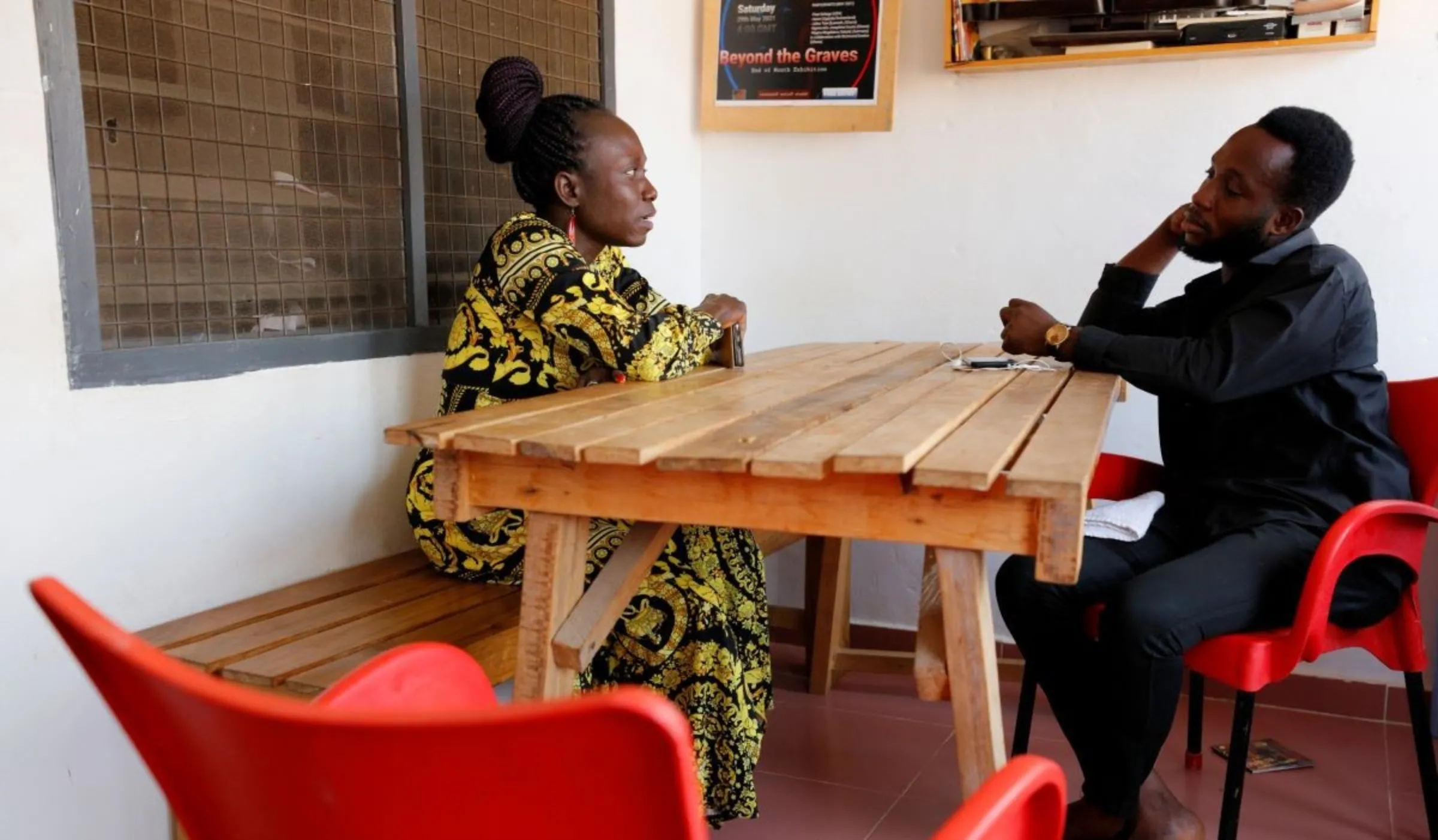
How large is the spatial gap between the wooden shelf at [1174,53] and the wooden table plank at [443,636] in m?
1.99

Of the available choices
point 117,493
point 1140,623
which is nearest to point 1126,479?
point 1140,623

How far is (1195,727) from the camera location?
106 inches

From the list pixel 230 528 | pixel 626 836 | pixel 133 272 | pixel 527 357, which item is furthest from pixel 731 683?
pixel 626 836

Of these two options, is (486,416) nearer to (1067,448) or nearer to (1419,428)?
(1067,448)

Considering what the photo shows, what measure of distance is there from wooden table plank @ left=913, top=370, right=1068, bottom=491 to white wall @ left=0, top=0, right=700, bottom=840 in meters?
1.30

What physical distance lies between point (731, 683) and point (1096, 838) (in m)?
0.73

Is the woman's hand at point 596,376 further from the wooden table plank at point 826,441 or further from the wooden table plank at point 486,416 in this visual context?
the wooden table plank at point 826,441

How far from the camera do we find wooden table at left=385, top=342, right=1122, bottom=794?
1.34m

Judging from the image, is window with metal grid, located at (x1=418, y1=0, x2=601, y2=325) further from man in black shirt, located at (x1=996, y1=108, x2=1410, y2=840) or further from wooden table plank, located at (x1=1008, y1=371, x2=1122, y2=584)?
wooden table plank, located at (x1=1008, y1=371, x2=1122, y2=584)

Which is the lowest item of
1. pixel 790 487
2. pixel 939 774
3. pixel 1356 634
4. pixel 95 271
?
pixel 939 774

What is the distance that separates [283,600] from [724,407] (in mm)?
924

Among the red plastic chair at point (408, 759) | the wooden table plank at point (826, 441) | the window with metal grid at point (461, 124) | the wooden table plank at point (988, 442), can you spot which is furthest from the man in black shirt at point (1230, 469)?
the red plastic chair at point (408, 759)

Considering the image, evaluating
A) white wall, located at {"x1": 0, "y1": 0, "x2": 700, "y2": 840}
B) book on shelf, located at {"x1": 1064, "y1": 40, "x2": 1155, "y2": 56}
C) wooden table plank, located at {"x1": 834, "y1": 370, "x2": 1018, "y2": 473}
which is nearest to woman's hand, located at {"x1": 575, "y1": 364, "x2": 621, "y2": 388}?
white wall, located at {"x1": 0, "y1": 0, "x2": 700, "y2": 840}

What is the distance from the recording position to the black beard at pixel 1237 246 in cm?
219
